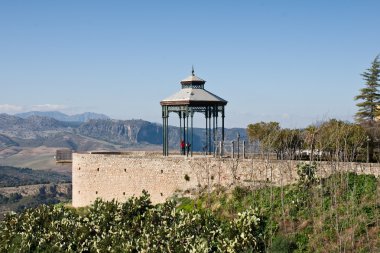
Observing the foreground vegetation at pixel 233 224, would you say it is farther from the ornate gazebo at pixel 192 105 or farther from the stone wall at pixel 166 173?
the ornate gazebo at pixel 192 105

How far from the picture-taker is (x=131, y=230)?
24.8 meters

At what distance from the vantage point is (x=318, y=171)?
2786cm

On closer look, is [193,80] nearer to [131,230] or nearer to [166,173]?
[166,173]

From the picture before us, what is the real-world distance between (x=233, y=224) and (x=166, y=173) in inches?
388

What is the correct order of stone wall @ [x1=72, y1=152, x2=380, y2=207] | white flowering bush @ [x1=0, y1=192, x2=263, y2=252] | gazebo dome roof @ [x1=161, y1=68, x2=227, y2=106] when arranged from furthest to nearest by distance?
gazebo dome roof @ [x1=161, y1=68, x2=227, y2=106]
stone wall @ [x1=72, y1=152, x2=380, y2=207]
white flowering bush @ [x1=0, y1=192, x2=263, y2=252]

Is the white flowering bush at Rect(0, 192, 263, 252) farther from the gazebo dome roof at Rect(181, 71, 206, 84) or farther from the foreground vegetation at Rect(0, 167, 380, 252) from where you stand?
the gazebo dome roof at Rect(181, 71, 206, 84)

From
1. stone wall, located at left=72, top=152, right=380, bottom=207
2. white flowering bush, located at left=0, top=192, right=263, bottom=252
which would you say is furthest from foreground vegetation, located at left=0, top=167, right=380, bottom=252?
stone wall, located at left=72, top=152, right=380, bottom=207

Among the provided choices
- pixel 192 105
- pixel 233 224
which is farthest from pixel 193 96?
pixel 233 224

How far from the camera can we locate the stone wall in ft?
94.5

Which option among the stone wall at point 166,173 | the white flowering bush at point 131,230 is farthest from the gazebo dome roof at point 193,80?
the white flowering bush at point 131,230

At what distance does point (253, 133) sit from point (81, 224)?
47.2 feet

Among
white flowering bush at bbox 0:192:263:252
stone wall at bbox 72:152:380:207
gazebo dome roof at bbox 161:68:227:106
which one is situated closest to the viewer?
white flowering bush at bbox 0:192:263:252

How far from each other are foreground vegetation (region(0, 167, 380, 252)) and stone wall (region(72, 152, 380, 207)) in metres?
0.87

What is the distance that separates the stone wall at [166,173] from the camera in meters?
28.8
